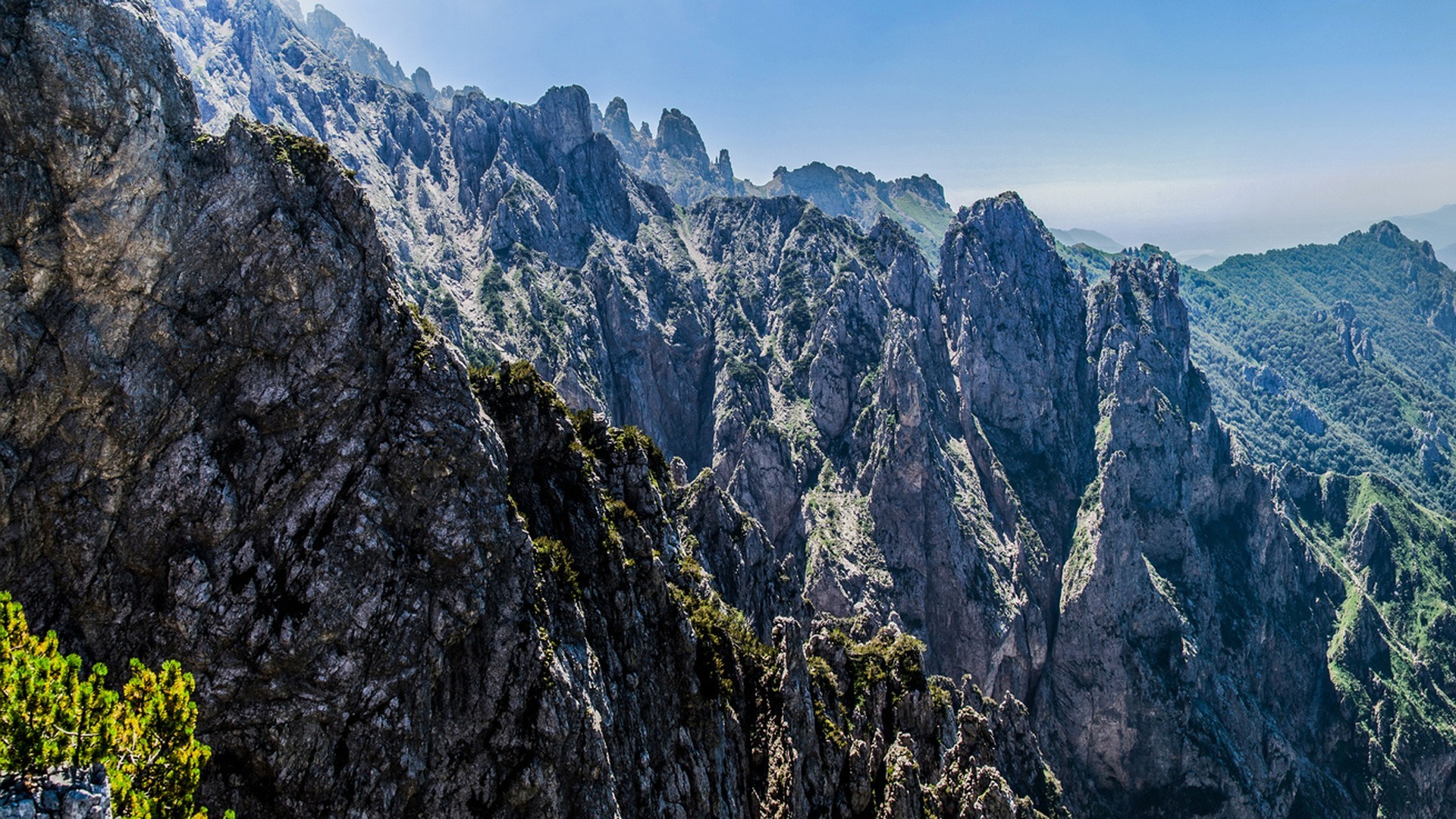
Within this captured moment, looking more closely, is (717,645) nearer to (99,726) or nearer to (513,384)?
(513,384)

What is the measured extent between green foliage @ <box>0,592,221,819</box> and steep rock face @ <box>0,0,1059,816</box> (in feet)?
39.1

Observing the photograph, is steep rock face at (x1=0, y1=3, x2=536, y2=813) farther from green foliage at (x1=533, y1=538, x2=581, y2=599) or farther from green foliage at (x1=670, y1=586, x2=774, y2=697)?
green foliage at (x1=670, y1=586, x2=774, y2=697)

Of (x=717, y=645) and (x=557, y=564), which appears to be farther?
(x=717, y=645)

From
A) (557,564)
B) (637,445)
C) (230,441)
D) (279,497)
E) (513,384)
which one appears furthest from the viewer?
(637,445)

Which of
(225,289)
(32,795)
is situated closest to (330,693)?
(32,795)

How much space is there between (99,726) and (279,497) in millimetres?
18101

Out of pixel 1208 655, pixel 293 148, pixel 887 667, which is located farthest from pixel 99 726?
pixel 1208 655

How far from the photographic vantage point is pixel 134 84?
35469mm

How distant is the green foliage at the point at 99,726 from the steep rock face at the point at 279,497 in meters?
11.9

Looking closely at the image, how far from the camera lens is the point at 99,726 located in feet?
62.7

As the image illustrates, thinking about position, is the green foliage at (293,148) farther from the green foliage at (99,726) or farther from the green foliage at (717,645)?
the green foliage at (717,645)

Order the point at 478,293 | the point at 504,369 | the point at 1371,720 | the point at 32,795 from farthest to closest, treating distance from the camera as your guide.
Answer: the point at 478,293, the point at 1371,720, the point at 504,369, the point at 32,795

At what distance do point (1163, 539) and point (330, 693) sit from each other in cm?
18692

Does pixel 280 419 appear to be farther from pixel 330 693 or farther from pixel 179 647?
pixel 330 693
